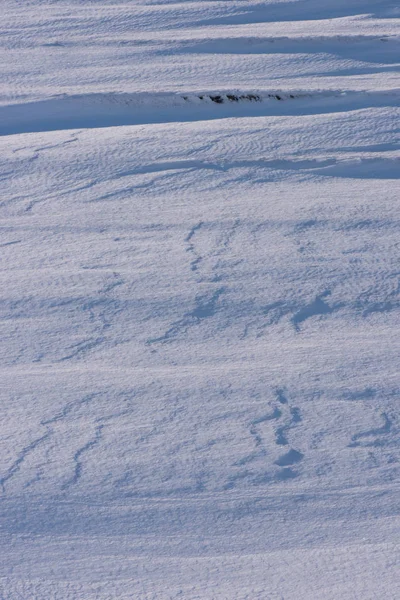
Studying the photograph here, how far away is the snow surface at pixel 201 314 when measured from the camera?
114cm

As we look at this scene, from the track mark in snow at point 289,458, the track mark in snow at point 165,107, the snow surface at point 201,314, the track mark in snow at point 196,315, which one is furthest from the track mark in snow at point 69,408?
the track mark in snow at point 165,107

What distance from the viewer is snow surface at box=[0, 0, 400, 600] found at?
1143 millimetres

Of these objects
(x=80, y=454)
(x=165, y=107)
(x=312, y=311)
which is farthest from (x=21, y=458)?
(x=165, y=107)

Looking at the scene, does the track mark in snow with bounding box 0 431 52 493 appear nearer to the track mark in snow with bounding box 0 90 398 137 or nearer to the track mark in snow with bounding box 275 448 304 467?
the track mark in snow with bounding box 275 448 304 467

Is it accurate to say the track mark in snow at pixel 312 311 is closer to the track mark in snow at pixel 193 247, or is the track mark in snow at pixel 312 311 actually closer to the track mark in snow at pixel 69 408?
the track mark in snow at pixel 193 247

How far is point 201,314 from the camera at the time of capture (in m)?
1.56

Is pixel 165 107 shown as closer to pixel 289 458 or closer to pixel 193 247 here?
pixel 193 247

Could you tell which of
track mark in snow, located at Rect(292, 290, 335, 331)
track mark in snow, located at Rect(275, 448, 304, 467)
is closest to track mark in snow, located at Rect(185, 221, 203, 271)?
track mark in snow, located at Rect(292, 290, 335, 331)

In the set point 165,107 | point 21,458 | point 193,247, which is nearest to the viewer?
point 21,458

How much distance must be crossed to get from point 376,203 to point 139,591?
1147mm

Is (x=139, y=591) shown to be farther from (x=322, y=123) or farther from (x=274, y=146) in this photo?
(x=322, y=123)

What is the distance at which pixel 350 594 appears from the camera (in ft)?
3.51

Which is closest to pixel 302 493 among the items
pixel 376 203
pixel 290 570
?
pixel 290 570

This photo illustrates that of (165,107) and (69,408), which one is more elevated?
(165,107)
